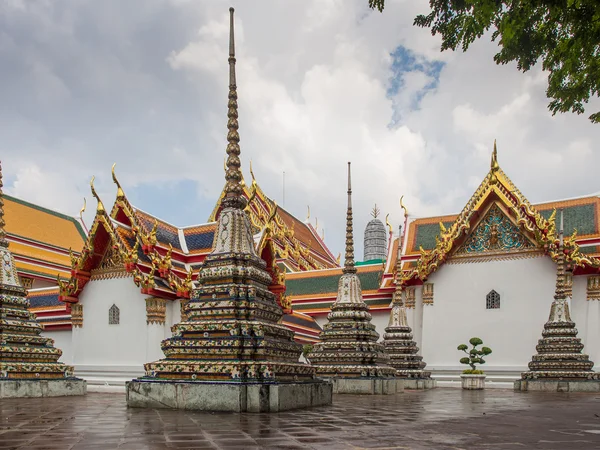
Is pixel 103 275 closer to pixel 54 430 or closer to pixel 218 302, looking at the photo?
pixel 218 302

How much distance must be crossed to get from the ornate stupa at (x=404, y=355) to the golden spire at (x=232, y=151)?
1143 cm

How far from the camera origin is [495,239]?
74.3 ft

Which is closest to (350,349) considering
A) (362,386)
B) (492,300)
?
(362,386)

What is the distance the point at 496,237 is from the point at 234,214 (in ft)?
51.6

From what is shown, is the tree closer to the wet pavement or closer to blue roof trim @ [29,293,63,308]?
the wet pavement

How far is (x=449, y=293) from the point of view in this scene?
2308cm

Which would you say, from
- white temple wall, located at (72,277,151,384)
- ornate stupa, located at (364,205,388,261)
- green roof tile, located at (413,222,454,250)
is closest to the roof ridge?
white temple wall, located at (72,277,151,384)

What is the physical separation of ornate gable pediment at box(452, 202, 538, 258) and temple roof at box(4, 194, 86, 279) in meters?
16.5

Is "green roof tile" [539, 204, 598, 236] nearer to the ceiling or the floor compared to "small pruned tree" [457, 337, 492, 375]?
nearer to the ceiling

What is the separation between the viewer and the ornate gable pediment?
22.1m

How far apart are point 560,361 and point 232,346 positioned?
13.2 metres

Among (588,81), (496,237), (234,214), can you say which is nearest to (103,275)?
(234,214)

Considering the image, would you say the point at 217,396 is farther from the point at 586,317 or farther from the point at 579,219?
the point at 579,219

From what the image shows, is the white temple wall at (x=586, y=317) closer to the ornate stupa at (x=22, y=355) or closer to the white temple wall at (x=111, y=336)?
the white temple wall at (x=111, y=336)
